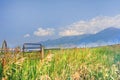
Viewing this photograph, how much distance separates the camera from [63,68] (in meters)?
9.39

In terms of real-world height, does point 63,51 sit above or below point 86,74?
above

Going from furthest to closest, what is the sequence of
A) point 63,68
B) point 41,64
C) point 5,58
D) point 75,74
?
point 63,68
point 75,74
point 41,64
point 5,58

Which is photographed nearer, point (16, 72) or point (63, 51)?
point (16, 72)

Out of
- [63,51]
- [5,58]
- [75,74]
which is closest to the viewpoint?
[5,58]

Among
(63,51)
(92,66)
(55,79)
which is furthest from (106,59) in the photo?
(55,79)

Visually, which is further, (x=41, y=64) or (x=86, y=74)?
(x=86, y=74)

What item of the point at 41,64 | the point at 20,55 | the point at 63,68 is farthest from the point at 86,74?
the point at 20,55

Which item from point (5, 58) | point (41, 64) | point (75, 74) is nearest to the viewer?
point (5, 58)

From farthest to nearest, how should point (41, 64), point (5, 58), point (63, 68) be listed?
point (63, 68) → point (41, 64) → point (5, 58)

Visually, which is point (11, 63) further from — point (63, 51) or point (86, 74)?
point (63, 51)

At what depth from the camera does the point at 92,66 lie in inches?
393

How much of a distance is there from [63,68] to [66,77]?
0.75 metres

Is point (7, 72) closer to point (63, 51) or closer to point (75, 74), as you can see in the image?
point (75, 74)

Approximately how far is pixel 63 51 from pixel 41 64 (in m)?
4.93
